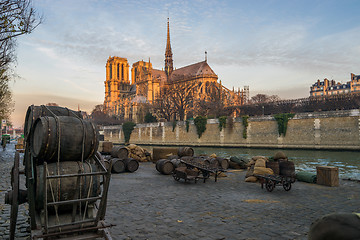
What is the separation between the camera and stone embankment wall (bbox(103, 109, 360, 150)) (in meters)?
35.5

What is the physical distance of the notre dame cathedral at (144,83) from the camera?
8138 cm

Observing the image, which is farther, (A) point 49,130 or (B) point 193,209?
(B) point 193,209

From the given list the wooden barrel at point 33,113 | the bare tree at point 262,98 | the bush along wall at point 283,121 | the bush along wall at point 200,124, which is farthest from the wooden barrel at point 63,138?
the bare tree at point 262,98

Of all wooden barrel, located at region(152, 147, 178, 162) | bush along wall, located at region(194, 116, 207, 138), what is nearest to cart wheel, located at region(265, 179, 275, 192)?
wooden barrel, located at region(152, 147, 178, 162)

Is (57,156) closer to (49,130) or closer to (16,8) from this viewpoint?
(49,130)

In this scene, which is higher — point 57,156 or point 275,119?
point 275,119

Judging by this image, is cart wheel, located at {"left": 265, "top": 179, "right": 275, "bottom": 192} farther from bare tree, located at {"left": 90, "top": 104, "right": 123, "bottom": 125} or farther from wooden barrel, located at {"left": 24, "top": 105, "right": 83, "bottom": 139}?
bare tree, located at {"left": 90, "top": 104, "right": 123, "bottom": 125}

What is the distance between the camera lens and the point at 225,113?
5988 centimetres

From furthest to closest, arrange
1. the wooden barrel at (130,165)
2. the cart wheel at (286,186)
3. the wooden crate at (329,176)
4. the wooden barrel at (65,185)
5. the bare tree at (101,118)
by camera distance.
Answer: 1. the bare tree at (101,118)
2. the wooden barrel at (130,165)
3. the wooden crate at (329,176)
4. the cart wheel at (286,186)
5. the wooden barrel at (65,185)

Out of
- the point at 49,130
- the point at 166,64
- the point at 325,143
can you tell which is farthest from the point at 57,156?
the point at 166,64

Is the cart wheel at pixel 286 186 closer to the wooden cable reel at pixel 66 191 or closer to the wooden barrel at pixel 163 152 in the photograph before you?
the wooden cable reel at pixel 66 191

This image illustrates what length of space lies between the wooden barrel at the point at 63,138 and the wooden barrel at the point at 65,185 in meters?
0.17

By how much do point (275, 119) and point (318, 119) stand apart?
6.10 m

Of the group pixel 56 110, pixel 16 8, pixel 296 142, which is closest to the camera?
pixel 56 110
